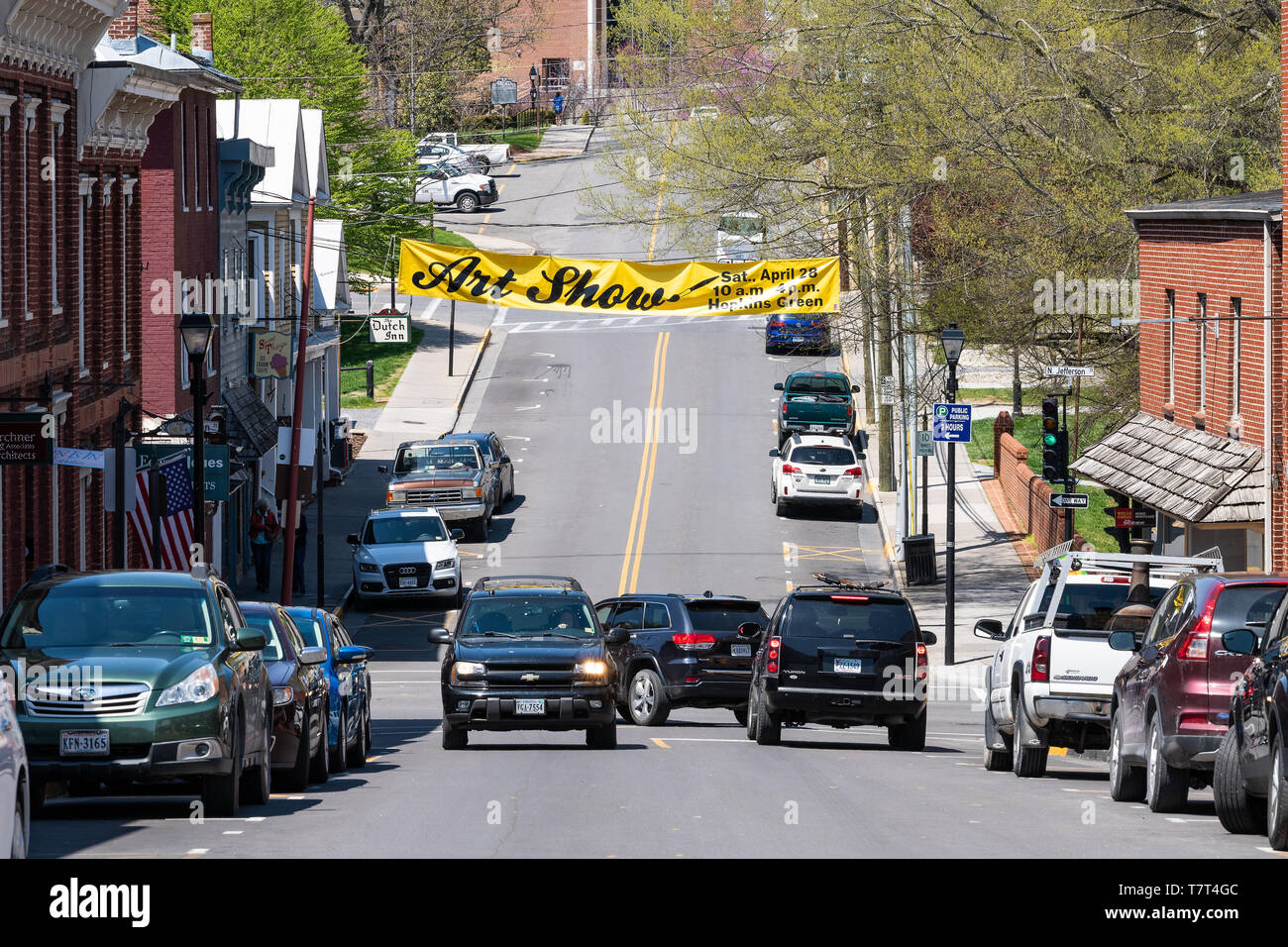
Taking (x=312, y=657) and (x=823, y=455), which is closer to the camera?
(x=312, y=657)

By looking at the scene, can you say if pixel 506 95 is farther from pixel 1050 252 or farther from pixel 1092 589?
pixel 1092 589

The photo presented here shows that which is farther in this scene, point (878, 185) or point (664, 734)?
point (878, 185)

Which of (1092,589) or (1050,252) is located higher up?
(1050,252)

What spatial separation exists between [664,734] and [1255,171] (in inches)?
734

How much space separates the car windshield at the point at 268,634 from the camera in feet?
58.0

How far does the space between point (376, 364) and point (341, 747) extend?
2043 inches

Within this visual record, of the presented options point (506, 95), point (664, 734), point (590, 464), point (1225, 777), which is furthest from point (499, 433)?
point (506, 95)

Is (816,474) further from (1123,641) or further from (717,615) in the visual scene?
(1123,641)

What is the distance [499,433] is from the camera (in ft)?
192

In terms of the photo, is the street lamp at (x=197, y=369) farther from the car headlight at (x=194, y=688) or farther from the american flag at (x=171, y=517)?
the car headlight at (x=194, y=688)

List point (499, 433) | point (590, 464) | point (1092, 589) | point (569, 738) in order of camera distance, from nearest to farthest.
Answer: point (1092, 589), point (569, 738), point (590, 464), point (499, 433)

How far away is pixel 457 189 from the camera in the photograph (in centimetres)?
8675

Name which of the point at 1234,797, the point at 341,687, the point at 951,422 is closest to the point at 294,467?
the point at 951,422

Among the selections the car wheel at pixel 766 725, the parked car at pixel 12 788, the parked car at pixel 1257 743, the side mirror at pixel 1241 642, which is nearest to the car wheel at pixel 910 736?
the car wheel at pixel 766 725
